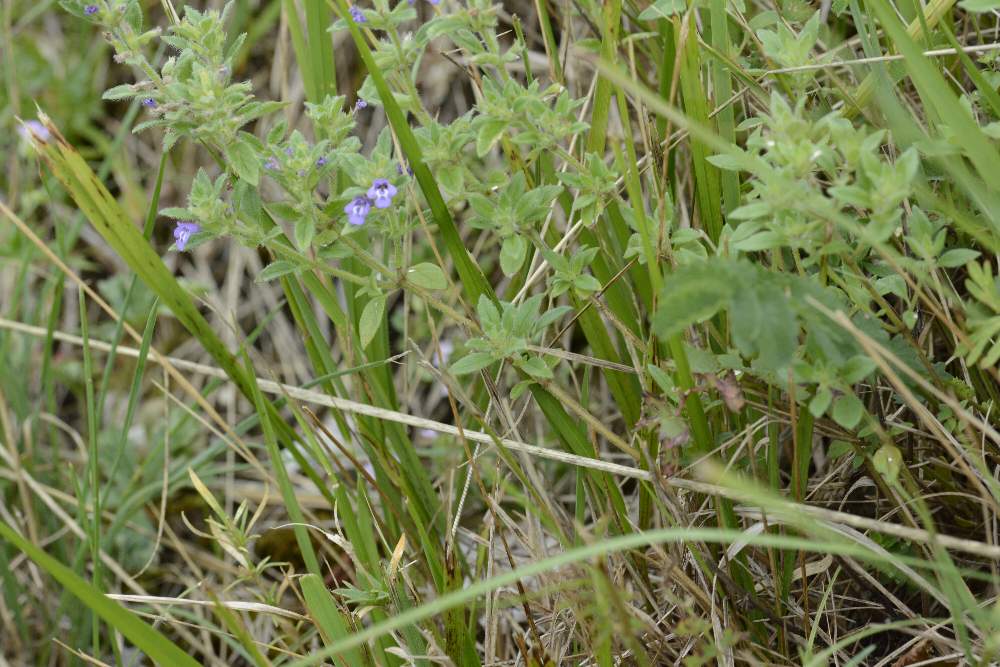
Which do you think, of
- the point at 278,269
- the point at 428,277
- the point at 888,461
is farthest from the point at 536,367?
the point at 888,461

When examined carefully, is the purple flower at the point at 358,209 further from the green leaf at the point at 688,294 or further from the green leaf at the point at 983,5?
the green leaf at the point at 983,5

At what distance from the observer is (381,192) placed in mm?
1483

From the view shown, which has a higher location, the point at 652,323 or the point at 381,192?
the point at 381,192

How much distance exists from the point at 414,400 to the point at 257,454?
18.6 inches

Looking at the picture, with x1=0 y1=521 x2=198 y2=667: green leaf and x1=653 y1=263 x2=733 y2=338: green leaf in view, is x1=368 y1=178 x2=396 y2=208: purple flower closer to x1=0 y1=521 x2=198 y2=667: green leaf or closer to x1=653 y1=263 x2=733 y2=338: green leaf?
x1=653 y1=263 x2=733 y2=338: green leaf

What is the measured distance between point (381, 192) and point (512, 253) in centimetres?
23

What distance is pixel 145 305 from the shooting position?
3.10 meters

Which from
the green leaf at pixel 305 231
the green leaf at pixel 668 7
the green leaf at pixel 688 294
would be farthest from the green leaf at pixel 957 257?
the green leaf at pixel 305 231

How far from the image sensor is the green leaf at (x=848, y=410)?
4.49ft

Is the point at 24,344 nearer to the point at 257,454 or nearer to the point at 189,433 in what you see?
the point at 189,433

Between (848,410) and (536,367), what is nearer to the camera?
(848,410)

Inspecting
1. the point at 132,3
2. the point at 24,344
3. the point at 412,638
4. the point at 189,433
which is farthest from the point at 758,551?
the point at 24,344

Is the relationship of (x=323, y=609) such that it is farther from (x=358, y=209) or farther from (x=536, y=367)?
(x=358, y=209)

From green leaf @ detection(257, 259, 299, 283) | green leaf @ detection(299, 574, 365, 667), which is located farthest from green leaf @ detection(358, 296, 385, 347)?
green leaf @ detection(299, 574, 365, 667)
